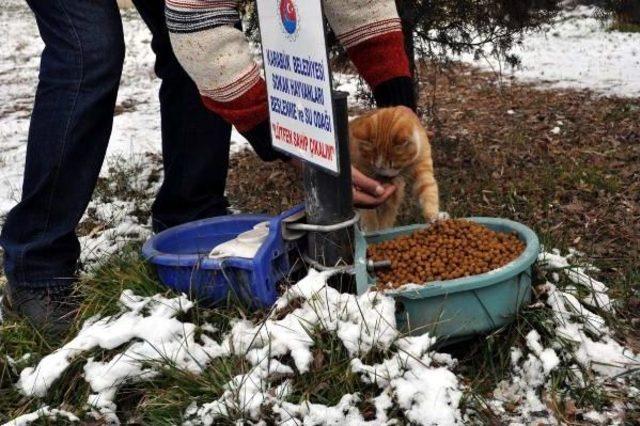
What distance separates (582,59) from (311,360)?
5.32 metres

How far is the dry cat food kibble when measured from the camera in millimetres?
2107

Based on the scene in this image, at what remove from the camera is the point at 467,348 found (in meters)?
2.14

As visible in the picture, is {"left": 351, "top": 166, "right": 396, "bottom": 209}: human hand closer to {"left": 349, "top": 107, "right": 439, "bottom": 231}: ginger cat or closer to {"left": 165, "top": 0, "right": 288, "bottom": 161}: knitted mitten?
{"left": 349, "top": 107, "right": 439, "bottom": 231}: ginger cat

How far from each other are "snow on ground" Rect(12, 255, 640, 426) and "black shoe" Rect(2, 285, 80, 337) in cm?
17

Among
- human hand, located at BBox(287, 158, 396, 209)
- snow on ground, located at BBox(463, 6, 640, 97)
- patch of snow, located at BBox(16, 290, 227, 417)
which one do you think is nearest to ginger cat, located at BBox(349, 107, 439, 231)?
human hand, located at BBox(287, 158, 396, 209)

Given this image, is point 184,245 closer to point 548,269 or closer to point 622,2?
point 548,269

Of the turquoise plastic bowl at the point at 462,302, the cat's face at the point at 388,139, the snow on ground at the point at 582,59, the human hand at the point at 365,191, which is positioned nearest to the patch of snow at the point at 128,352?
the turquoise plastic bowl at the point at 462,302

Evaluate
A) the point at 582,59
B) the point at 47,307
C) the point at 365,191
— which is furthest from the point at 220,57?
the point at 582,59

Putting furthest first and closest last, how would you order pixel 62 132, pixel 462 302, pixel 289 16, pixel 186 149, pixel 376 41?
pixel 186 149
pixel 376 41
pixel 62 132
pixel 462 302
pixel 289 16

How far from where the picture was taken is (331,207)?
2.12 metres

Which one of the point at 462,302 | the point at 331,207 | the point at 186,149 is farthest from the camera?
the point at 186,149

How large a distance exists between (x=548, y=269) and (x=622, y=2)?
2.24m

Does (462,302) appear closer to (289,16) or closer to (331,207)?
(331,207)

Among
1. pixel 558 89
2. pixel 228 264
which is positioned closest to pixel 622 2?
pixel 558 89
